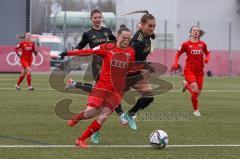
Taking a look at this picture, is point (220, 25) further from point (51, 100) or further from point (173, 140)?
point (173, 140)

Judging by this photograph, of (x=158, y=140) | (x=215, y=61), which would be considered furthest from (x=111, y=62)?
(x=215, y=61)

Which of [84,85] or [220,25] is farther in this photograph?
[220,25]

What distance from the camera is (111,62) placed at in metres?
10.3

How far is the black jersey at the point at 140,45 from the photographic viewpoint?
12.0m

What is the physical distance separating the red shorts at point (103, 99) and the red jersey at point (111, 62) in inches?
3.0

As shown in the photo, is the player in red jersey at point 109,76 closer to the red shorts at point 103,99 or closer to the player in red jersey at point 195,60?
the red shorts at point 103,99

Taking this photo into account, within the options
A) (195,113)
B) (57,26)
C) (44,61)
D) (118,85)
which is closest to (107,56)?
(118,85)

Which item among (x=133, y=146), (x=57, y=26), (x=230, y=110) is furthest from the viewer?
(x=57, y=26)

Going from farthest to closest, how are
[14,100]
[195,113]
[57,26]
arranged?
[57,26], [14,100], [195,113]

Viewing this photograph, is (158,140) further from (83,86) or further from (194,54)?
(194,54)

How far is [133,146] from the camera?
32.7 ft

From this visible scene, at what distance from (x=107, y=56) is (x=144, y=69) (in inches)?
79.4

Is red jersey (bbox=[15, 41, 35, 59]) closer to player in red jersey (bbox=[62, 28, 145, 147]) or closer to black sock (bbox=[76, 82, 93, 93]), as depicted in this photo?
black sock (bbox=[76, 82, 93, 93])

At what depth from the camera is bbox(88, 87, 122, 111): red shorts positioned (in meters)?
10.2
